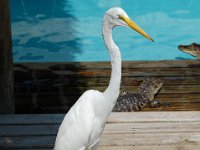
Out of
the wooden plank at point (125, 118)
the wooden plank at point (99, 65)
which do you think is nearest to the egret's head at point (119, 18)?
the wooden plank at point (125, 118)

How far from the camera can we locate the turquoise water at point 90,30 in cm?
884

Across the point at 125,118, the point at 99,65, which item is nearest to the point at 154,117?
the point at 125,118

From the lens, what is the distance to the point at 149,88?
5480mm

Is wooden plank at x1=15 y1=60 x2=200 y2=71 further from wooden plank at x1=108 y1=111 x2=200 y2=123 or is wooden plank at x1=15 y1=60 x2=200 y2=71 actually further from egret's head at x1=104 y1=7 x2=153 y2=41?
egret's head at x1=104 y1=7 x2=153 y2=41

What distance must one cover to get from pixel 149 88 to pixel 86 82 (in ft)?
2.37

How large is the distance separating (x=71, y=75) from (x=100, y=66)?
15.1 inches

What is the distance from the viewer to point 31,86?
18.7 ft

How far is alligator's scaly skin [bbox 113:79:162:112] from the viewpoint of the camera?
5.71 meters

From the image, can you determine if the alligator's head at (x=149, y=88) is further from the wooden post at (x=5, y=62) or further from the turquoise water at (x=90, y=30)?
the turquoise water at (x=90, y=30)

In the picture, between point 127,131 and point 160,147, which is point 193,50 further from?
point 160,147

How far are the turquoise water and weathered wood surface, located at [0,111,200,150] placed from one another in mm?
4296

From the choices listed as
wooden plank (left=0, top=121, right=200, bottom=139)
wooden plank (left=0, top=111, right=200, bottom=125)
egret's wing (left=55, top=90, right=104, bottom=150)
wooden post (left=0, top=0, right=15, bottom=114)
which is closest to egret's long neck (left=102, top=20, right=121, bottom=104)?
egret's wing (left=55, top=90, right=104, bottom=150)

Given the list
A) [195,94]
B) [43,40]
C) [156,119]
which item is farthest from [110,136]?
[43,40]

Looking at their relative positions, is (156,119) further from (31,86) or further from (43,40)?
(43,40)
